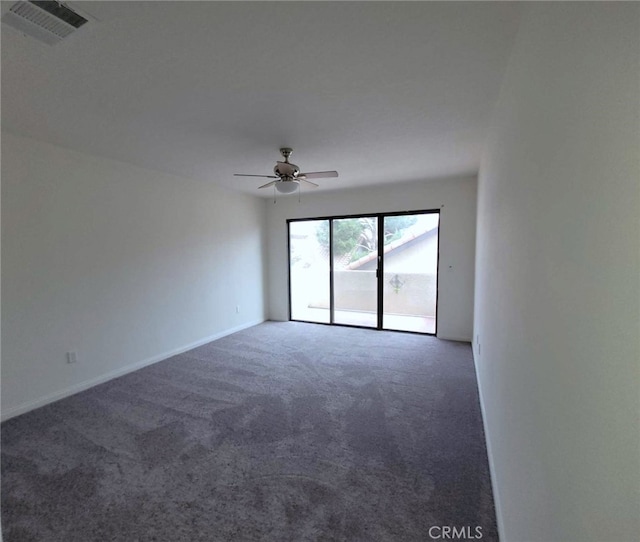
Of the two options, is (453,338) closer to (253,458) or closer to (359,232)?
(359,232)

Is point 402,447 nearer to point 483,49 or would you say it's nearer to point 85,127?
point 483,49

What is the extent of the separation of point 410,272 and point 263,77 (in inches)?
158

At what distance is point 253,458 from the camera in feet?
6.88

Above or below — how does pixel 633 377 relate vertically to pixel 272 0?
below

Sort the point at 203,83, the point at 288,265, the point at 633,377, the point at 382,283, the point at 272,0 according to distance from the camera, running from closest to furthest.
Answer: the point at 633,377
the point at 272,0
the point at 203,83
the point at 382,283
the point at 288,265

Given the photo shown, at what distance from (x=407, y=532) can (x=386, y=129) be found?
285 centimetres

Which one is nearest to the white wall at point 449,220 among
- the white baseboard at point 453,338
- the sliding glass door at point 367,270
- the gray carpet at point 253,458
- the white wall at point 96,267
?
the white baseboard at point 453,338

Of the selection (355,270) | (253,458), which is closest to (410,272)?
(355,270)

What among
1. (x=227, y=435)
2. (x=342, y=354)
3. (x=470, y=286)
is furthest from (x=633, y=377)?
(x=470, y=286)

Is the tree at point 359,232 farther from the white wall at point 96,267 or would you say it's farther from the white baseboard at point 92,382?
the white baseboard at point 92,382

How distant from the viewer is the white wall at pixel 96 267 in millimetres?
2709

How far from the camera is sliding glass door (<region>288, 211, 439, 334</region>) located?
5.04m

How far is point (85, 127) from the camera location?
2523mm

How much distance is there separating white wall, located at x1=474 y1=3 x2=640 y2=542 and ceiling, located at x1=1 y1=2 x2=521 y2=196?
48 centimetres
